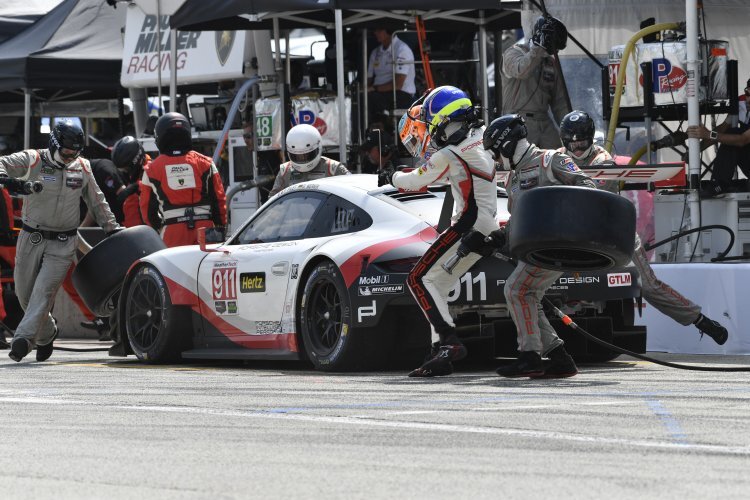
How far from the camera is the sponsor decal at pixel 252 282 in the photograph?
10461mm

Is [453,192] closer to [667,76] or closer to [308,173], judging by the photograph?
[308,173]

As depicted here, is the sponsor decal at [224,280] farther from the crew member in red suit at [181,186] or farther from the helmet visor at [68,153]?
the crew member in red suit at [181,186]

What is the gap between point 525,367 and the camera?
9219 millimetres

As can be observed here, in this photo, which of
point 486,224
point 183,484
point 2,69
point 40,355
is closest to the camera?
point 183,484

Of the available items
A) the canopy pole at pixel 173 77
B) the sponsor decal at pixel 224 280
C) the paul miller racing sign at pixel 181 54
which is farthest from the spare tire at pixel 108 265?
the paul miller racing sign at pixel 181 54

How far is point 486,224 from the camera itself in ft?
30.8

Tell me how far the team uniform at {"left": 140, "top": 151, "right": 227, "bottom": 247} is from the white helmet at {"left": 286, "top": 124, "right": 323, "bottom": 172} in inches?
30.9

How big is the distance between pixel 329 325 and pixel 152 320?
7.18ft

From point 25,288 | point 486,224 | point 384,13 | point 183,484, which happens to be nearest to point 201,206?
point 25,288

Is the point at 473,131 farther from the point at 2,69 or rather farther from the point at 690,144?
the point at 2,69

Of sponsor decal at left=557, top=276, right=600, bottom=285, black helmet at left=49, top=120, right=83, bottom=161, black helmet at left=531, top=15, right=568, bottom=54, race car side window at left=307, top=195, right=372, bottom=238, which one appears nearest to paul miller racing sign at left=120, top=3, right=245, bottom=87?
black helmet at left=531, top=15, right=568, bottom=54

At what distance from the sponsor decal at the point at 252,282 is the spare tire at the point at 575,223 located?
217cm

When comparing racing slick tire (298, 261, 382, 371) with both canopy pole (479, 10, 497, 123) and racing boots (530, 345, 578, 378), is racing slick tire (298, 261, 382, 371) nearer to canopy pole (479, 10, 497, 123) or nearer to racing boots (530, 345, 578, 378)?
racing boots (530, 345, 578, 378)

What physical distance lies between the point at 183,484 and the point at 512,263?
4810 mm
